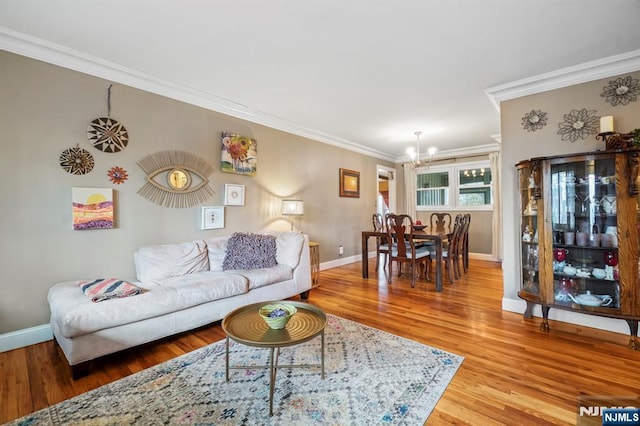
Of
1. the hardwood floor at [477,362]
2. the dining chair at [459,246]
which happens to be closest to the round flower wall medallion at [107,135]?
the hardwood floor at [477,362]

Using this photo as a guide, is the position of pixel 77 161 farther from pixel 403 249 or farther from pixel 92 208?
pixel 403 249

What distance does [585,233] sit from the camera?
2604mm

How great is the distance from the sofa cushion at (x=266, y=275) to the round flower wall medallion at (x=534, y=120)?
305 centimetres

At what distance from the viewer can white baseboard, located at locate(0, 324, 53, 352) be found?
2253 mm

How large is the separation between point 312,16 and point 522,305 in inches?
134

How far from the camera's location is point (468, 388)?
5.83ft

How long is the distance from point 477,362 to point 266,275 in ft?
6.74

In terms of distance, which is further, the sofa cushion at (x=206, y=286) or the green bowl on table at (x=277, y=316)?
the sofa cushion at (x=206, y=286)

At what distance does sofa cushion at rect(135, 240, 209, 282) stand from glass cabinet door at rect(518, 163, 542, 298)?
11.0 ft

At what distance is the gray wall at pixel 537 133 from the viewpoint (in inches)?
105

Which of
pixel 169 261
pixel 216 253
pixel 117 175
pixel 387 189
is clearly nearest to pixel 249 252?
pixel 216 253

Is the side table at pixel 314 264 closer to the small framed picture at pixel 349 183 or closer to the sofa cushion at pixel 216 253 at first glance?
the sofa cushion at pixel 216 253

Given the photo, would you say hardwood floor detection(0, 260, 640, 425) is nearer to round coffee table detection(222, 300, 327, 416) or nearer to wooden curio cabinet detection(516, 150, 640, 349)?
wooden curio cabinet detection(516, 150, 640, 349)

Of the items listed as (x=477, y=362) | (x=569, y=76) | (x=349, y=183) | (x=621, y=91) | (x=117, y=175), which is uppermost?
(x=569, y=76)
